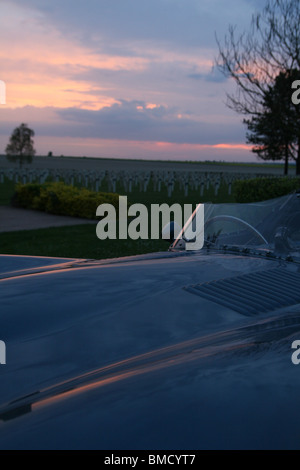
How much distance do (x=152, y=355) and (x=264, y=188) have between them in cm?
1325

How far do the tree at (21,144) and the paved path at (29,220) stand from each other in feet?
116

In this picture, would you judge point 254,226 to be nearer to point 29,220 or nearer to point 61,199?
point 29,220

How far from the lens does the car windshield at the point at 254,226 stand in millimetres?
3291

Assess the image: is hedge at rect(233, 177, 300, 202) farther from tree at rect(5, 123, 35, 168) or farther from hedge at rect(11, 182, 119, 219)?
tree at rect(5, 123, 35, 168)

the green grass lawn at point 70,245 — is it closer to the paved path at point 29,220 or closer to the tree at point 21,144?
the paved path at point 29,220

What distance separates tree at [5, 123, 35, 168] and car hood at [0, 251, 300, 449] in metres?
49.8

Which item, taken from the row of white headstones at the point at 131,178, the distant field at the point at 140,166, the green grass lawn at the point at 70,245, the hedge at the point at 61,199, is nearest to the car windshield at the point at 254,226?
the green grass lawn at the point at 70,245

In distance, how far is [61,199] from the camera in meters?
16.1

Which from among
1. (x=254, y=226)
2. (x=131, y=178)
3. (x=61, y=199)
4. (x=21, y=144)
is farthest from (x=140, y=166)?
(x=254, y=226)

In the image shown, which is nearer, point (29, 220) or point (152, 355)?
point (152, 355)

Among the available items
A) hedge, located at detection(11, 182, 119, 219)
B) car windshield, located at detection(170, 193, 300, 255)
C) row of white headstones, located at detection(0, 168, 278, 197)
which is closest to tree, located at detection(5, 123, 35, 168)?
row of white headstones, located at detection(0, 168, 278, 197)

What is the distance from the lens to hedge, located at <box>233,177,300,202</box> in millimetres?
13923

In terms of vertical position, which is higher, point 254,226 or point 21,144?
point 21,144
